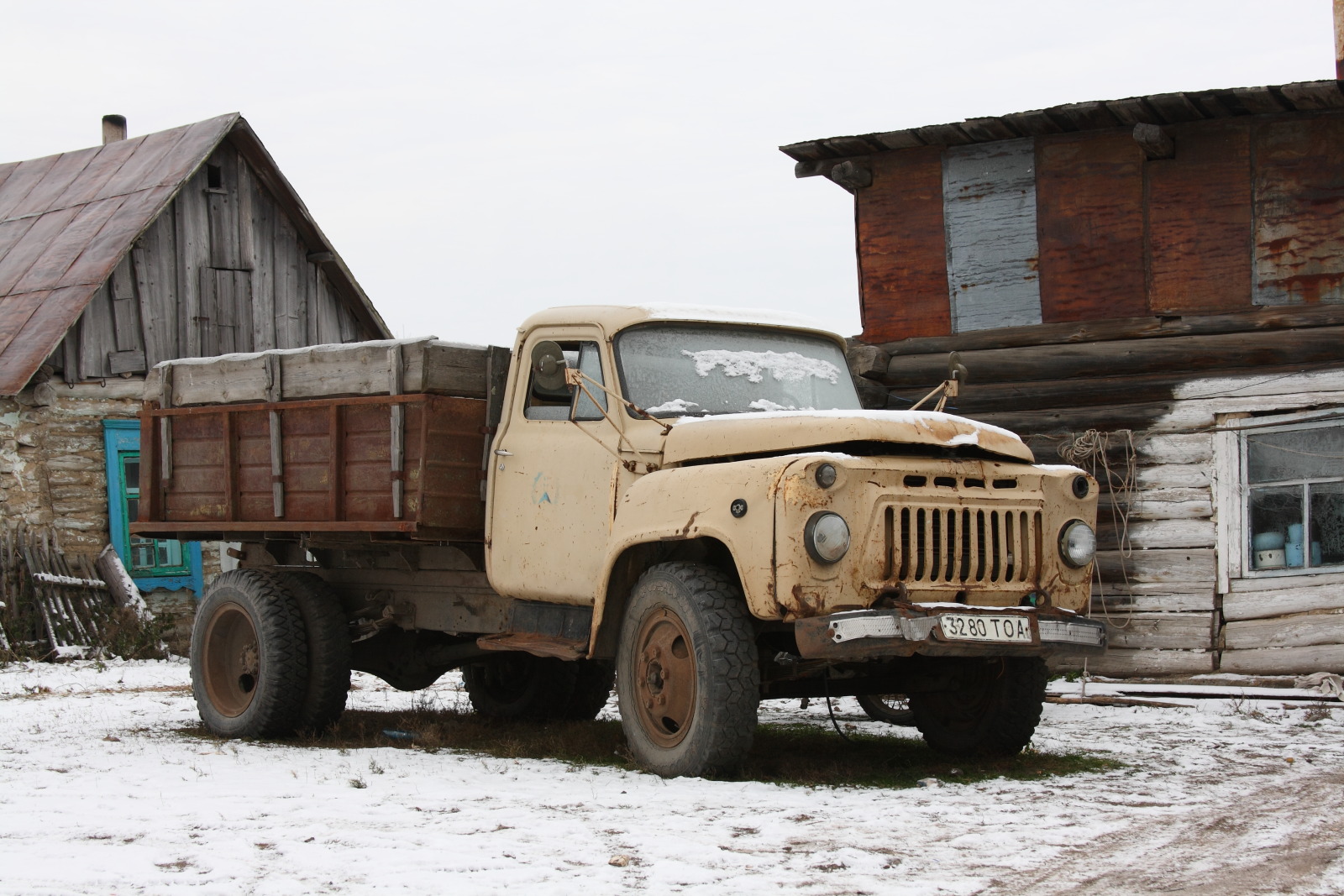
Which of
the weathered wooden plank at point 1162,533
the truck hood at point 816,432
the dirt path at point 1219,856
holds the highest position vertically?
the truck hood at point 816,432

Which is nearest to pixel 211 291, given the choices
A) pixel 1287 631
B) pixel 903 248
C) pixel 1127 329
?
pixel 903 248

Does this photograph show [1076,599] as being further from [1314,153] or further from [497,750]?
[1314,153]

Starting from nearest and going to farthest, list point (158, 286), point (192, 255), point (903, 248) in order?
1. point (903, 248)
2. point (158, 286)
3. point (192, 255)

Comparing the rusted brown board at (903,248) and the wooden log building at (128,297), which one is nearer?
the rusted brown board at (903,248)

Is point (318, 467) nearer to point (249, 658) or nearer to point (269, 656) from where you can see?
point (269, 656)

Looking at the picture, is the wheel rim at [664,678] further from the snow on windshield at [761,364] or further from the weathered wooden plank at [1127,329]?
the weathered wooden plank at [1127,329]

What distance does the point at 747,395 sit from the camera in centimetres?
756

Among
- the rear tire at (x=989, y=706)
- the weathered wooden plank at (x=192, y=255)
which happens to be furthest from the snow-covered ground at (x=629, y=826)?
the weathered wooden plank at (x=192, y=255)

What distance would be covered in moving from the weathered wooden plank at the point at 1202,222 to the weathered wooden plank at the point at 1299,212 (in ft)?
0.35

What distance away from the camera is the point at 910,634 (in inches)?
242

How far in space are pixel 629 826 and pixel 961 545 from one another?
6.65 ft

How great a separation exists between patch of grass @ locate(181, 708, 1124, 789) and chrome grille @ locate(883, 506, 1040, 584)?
3.15 feet

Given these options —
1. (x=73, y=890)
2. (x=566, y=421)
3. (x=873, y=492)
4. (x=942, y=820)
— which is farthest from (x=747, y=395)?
(x=73, y=890)

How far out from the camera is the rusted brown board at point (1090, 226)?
38.5 ft
